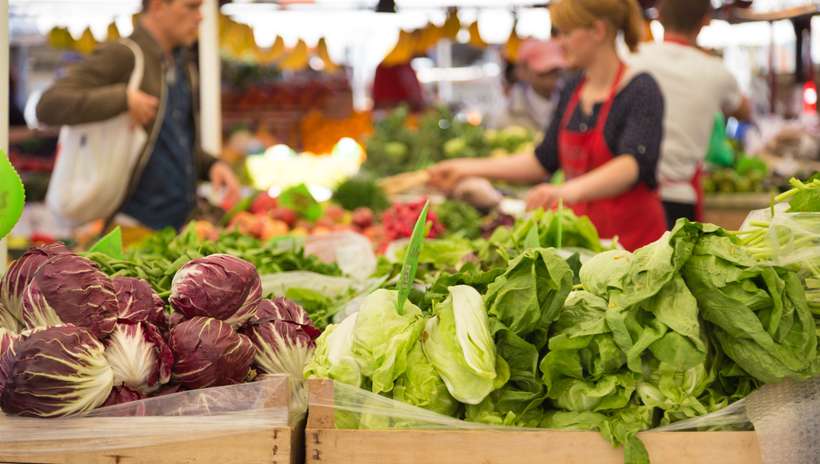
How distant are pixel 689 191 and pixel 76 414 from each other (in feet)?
13.6

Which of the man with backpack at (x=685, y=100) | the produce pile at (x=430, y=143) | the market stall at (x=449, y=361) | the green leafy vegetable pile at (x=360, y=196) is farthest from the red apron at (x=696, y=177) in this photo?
the market stall at (x=449, y=361)

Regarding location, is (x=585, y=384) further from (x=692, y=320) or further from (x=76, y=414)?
(x=76, y=414)

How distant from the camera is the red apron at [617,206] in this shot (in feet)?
13.8

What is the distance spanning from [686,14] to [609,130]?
1580 millimetres

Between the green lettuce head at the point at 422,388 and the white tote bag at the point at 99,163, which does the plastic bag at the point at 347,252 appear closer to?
the green lettuce head at the point at 422,388

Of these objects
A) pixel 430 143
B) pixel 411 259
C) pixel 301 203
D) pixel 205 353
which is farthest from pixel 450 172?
pixel 430 143

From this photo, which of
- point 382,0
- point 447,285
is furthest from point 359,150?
point 447,285

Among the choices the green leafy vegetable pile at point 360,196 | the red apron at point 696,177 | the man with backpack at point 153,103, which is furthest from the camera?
the green leafy vegetable pile at point 360,196

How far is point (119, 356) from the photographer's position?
1764mm

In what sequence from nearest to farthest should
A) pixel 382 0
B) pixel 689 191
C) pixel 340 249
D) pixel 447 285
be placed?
pixel 447 285 < pixel 340 249 < pixel 689 191 < pixel 382 0

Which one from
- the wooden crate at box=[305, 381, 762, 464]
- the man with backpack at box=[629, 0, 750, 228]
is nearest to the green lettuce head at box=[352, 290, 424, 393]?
the wooden crate at box=[305, 381, 762, 464]

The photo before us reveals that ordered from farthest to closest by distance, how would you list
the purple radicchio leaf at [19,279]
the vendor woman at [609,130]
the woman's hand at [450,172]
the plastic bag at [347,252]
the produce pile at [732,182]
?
1. the produce pile at [732,182]
2. the woman's hand at [450,172]
3. the vendor woman at [609,130]
4. the plastic bag at [347,252]
5. the purple radicchio leaf at [19,279]

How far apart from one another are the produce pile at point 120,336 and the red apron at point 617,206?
2522 millimetres

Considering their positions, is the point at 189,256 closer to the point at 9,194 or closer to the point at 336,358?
the point at 9,194
